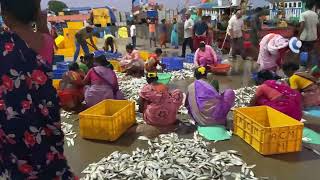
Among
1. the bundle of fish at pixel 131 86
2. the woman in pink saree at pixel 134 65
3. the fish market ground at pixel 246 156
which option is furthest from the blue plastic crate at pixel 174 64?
the fish market ground at pixel 246 156

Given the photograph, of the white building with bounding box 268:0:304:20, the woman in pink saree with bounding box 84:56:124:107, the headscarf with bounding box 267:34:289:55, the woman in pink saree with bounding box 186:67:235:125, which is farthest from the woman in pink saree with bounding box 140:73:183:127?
the white building with bounding box 268:0:304:20

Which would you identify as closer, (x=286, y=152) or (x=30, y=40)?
(x=30, y=40)

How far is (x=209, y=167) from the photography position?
13.9ft

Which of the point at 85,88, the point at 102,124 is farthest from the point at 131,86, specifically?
the point at 102,124

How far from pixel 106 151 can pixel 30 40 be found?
3.42m

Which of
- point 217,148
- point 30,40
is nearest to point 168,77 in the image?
point 217,148

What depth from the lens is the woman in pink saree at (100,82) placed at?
21.0 ft

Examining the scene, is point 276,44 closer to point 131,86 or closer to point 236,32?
point 131,86

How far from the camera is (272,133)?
181 inches

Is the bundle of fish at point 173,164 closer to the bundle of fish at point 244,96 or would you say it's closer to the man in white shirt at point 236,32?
the bundle of fish at point 244,96

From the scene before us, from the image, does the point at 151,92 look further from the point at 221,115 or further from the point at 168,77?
the point at 168,77

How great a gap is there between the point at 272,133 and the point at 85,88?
12.1 ft

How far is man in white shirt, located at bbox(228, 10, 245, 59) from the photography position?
12641 millimetres

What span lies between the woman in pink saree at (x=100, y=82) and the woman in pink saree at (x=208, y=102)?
1.56 m
